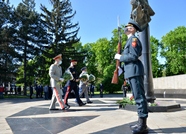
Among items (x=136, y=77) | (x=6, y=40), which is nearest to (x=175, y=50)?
(x=6, y=40)

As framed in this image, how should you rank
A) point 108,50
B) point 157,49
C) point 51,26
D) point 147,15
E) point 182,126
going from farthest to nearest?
1. point 157,49
2. point 108,50
3. point 51,26
4. point 147,15
5. point 182,126

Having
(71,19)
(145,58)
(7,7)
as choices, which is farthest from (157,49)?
(145,58)

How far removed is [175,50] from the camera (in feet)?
165

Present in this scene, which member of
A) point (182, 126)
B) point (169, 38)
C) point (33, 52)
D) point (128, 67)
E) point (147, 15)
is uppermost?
point (169, 38)

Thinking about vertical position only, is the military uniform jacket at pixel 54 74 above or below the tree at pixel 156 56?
below

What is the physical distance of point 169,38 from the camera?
5072 cm

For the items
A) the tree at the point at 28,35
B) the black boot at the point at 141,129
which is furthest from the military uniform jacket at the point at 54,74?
the tree at the point at 28,35

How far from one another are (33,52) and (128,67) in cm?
3698

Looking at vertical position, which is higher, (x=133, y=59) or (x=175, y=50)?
(x=175, y=50)

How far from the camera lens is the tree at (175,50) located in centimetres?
4788

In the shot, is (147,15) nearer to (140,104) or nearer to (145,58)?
(145,58)

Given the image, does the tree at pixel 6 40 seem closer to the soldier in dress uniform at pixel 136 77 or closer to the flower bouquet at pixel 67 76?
the flower bouquet at pixel 67 76

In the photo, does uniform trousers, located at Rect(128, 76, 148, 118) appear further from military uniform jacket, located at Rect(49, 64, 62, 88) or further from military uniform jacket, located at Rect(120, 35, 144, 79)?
military uniform jacket, located at Rect(49, 64, 62, 88)

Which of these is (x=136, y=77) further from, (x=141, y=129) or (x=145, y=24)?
(x=145, y=24)
